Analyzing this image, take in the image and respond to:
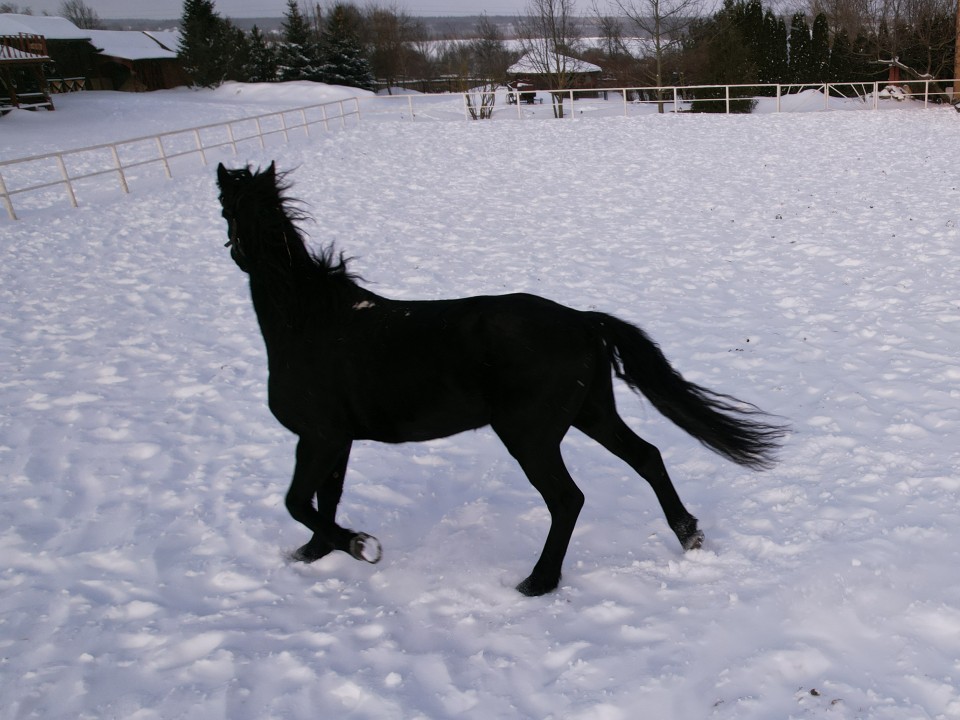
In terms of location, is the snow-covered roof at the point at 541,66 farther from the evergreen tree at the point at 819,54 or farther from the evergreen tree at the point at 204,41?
the evergreen tree at the point at 204,41

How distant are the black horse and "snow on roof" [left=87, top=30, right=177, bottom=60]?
57.4 m

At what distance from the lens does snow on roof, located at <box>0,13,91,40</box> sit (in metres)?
44.2

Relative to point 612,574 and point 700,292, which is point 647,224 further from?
point 612,574

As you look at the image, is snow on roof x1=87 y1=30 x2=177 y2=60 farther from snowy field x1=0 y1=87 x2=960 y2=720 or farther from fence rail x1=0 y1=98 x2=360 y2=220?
snowy field x1=0 y1=87 x2=960 y2=720

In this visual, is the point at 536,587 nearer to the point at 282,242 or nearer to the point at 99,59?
the point at 282,242

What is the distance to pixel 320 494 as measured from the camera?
311cm

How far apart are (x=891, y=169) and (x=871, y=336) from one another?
8.51 metres

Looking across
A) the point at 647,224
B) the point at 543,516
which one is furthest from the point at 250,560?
the point at 647,224

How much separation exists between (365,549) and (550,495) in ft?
2.77

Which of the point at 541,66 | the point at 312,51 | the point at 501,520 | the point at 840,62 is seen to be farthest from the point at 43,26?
the point at 501,520

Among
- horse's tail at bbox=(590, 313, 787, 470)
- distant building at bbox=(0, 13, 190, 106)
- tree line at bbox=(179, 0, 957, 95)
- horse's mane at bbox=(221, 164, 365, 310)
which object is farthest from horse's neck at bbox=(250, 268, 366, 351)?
distant building at bbox=(0, 13, 190, 106)

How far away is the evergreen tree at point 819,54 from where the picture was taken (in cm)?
3341

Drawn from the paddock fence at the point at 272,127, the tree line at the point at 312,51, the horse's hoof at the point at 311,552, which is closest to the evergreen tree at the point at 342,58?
the tree line at the point at 312,51

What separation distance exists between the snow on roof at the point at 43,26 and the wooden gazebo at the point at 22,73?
6.87 metres
